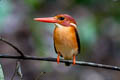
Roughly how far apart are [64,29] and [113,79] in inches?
119

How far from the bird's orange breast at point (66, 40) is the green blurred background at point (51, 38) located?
1.17 metres

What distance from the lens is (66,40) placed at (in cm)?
309

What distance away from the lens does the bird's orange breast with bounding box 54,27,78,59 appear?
119 inches

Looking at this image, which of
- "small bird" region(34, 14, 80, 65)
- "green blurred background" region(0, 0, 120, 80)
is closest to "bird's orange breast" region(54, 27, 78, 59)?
"small bird" region(34, 14, 80, 65)

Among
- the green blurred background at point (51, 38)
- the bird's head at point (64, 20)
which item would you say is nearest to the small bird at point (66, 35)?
the bird's head at point (64, 20)

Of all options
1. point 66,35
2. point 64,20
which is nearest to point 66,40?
point 66,35

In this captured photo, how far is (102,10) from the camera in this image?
4.96m

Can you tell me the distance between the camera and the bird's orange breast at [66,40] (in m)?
3.03

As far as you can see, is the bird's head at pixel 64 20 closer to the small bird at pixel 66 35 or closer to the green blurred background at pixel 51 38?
the small bird at pixel 66 35

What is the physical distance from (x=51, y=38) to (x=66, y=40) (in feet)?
6.70

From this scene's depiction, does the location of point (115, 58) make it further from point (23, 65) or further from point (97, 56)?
point (23, 65)

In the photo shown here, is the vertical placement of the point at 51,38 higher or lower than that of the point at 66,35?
lower

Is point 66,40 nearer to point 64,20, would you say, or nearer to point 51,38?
point 64,20

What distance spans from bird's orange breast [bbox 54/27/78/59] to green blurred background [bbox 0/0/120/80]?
117cm
